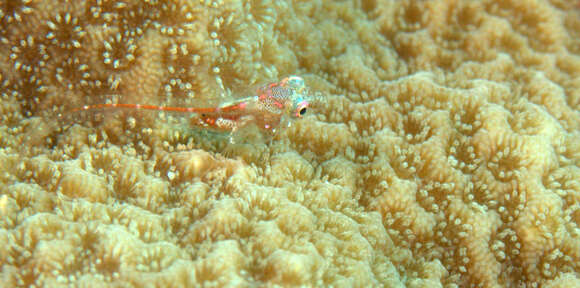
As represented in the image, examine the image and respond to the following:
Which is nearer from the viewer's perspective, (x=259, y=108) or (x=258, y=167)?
(x=258, y=167)

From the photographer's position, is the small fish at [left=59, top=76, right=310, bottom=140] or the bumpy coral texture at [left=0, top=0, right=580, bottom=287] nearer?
the bumpy coral texture at [left=0, top=0, right=580, bottom=287]

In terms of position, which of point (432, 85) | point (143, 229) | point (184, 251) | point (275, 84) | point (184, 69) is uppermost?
point (184, 69)

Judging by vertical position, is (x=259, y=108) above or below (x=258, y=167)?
above

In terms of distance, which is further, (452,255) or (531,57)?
(531,57)

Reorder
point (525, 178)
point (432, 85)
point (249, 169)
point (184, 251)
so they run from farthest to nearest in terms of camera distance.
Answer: point (432, 85) → point (525, 178) → point (249, 169) → point (184, 251)

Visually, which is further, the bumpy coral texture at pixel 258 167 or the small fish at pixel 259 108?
the small fish at pixel 259 108

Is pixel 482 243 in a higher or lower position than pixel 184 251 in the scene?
lower

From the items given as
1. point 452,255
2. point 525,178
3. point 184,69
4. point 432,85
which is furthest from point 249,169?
point 525,178

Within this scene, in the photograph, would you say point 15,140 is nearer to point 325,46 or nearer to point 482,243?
point 325,46
